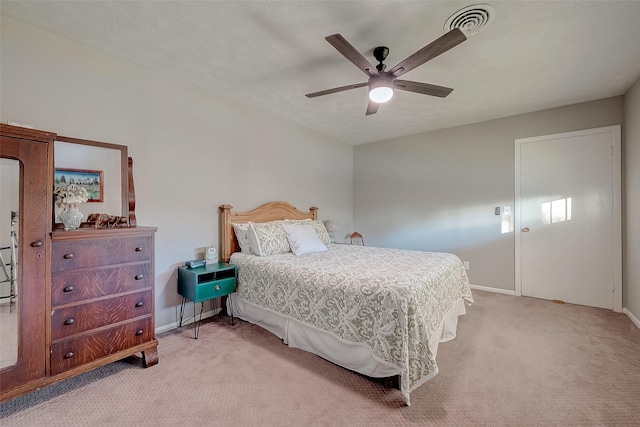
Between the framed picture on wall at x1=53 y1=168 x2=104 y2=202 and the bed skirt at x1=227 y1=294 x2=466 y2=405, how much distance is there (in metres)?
1.58

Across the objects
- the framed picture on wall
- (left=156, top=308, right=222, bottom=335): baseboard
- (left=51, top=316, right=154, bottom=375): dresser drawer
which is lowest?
(left=156, top=308, right=222, bottom=335): baseboard

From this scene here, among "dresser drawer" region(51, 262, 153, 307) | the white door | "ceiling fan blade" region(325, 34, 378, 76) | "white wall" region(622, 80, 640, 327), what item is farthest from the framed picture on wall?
"white wall" region(622, 80, 640, 327)

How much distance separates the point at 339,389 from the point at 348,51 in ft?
7.34

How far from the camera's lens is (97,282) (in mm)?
1803

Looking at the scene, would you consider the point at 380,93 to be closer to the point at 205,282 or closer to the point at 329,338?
Result: the point at 329,338

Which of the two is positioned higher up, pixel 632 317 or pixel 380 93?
pixel 380 93

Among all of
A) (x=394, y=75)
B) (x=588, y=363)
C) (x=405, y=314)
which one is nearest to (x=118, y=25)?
(x=394, y=75)

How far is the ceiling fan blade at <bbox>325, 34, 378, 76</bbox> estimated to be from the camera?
1.57 meters

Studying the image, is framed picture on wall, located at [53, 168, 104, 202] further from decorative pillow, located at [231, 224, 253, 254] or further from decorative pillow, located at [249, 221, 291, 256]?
decorative pillow, located at [249, 221, 291, 256]

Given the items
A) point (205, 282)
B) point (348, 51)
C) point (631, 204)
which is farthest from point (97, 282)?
point (631, 204)

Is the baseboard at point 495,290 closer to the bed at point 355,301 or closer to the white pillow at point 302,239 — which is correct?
the bed at point 355,301

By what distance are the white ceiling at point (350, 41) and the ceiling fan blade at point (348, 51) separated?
0.28 meters

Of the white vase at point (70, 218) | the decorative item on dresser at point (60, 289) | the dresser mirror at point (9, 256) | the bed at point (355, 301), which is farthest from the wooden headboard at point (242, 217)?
the dresser mirror at point (9, 256)

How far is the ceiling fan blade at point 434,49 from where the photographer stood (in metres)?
1.54
